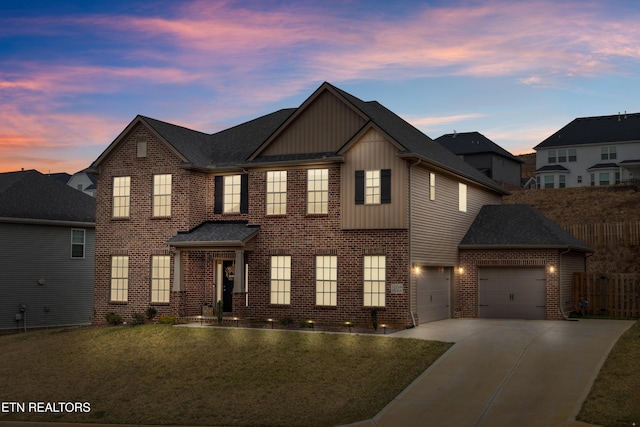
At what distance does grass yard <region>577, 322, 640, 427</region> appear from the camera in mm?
16156

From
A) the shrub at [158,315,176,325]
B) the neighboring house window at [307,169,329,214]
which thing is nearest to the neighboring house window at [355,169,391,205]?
the neighboring house window at [307,169,329,214]

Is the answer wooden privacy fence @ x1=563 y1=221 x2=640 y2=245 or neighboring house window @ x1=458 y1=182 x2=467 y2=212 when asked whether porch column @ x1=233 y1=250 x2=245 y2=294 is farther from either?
wooden privacy fence @ x1=563 y1=221 x2=640 y2=245

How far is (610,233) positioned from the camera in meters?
48.8

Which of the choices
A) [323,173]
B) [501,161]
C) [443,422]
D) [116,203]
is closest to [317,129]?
[323,173]

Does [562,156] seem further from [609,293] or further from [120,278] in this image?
[120,278]

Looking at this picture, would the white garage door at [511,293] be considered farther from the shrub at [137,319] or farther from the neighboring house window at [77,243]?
the neighboring house window at [77,243]

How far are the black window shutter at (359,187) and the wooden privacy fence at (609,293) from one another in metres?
12.0

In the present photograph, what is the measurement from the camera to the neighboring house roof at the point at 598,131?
74.9m

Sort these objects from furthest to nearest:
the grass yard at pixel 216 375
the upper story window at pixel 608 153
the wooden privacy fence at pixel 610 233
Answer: the upper story window at pixel 608 153, the wooden privacy fence at pixel 610 233, the grass yard at pixel 216 375

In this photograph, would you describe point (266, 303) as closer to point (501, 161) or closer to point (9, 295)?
point (9, 295)

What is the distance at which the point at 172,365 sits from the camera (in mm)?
23766

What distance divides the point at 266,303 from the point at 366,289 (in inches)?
176

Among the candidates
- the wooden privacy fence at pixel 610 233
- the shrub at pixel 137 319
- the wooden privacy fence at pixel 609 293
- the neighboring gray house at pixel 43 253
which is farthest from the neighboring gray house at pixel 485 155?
the shrub at pixel 137 319

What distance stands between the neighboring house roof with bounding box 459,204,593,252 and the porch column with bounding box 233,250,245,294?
10.1 meters
